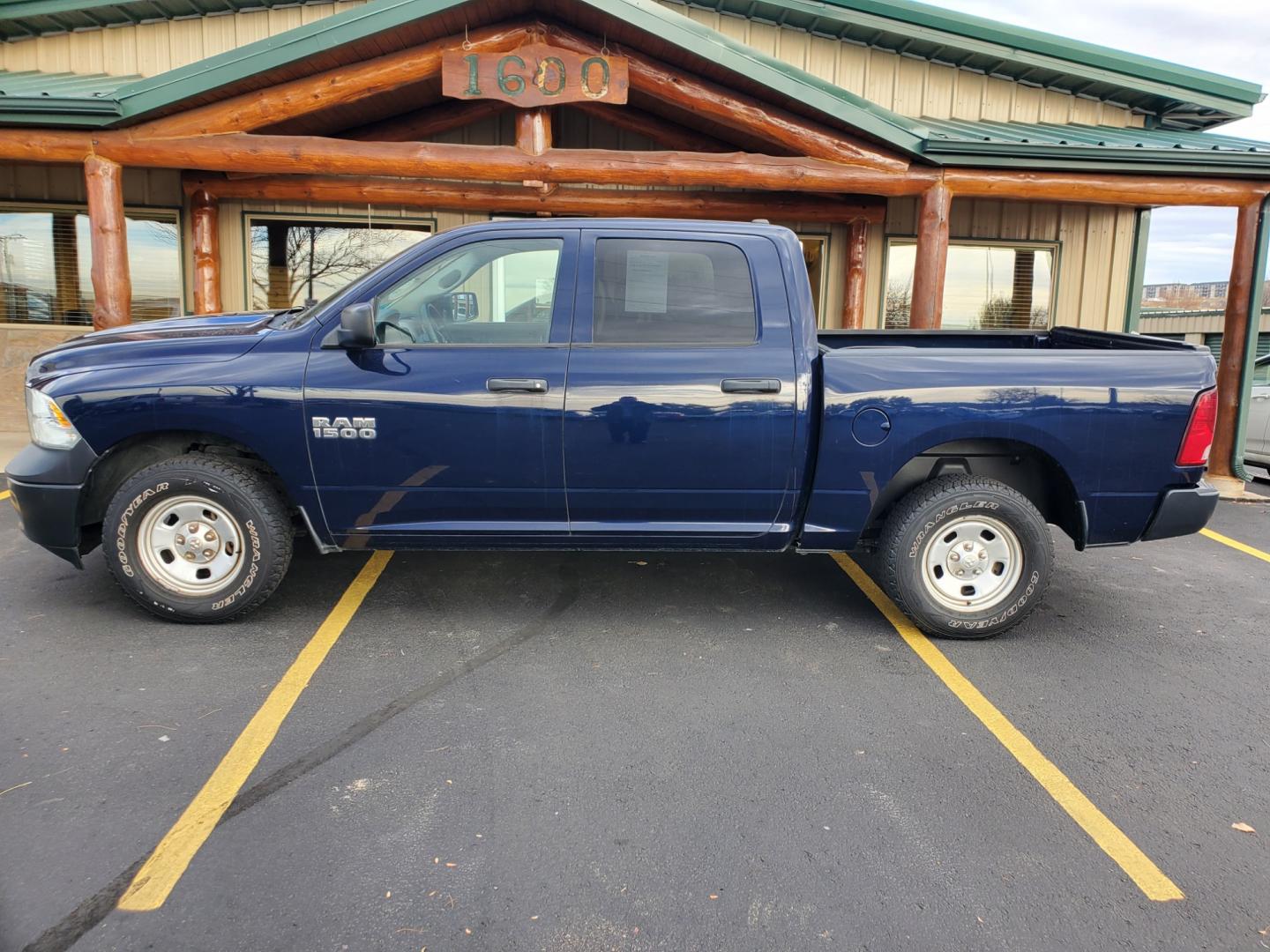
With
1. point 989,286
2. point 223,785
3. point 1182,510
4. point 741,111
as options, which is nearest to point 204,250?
point 741,111

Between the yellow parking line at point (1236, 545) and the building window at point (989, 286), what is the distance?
5063 millimetres

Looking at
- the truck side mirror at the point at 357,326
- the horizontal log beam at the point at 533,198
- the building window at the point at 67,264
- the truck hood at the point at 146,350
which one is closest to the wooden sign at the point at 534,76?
the horizontal log beam at the point at 533,198

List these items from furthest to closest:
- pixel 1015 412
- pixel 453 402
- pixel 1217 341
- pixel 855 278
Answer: pixel 1217 341 → pixel 855 278 → pixel 1015 412 → pixel 453 402

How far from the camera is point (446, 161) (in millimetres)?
8039

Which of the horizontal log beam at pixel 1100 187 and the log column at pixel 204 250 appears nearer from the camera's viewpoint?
the horizontal log beam at pixel 1100 187

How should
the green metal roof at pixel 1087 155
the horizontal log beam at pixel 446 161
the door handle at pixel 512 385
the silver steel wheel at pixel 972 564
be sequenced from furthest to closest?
the green metal roof at pixel 1087 155 → the horizontal log beam at pixel 446 161 → the silver steel wheel at pixel 972 564 → the door handle at pixel 512 385

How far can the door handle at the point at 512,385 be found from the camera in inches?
162

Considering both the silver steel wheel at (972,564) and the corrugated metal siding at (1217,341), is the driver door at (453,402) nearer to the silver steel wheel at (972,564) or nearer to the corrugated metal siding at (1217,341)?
the silver steel wheel at (972,564)

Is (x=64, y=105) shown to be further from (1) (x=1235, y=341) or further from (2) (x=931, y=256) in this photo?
(1) (x=1235, y=341)

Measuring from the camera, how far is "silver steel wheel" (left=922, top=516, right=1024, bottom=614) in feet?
14.3

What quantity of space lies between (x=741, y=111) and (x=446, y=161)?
2765 mm

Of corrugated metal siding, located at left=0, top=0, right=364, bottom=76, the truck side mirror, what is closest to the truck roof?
→ the truck side mirror

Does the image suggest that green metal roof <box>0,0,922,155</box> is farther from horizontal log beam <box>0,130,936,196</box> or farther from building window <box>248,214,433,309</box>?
building window <box>248,214,433,309</box>

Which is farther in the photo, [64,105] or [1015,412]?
[64,105]
